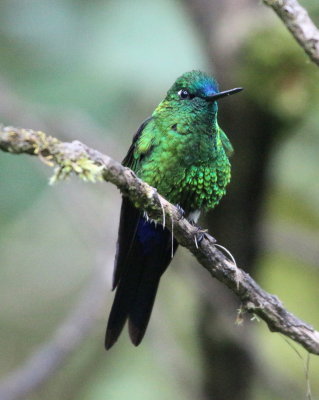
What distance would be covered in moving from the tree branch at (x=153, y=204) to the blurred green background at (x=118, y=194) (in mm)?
1977

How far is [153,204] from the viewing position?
2486 millimetres

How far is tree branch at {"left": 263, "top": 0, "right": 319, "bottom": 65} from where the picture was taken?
286 centimetres

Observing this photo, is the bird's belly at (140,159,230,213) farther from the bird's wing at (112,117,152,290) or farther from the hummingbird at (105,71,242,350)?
the bird's wing at (112,117,152,290)

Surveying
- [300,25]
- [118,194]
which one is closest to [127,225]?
[300,25]

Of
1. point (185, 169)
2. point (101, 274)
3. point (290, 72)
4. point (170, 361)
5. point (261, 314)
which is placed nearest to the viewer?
point (261, 314)

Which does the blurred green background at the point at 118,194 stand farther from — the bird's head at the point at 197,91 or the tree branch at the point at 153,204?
the tree branch at the point at 153,204

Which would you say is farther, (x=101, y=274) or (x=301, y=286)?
(x=301, y=286)

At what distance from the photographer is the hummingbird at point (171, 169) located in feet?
10.6

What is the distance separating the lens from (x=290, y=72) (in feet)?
14.6

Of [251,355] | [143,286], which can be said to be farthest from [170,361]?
[143,286]

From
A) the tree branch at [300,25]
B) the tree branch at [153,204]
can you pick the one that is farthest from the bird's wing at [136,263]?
the tree branch at [300,25]

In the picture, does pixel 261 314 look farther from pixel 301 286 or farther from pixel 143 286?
pixel 301 286

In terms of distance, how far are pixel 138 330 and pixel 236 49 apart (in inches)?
83.1

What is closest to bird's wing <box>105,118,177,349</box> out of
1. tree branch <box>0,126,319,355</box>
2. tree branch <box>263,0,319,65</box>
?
tree branch <box>0,126,319,355</box>
